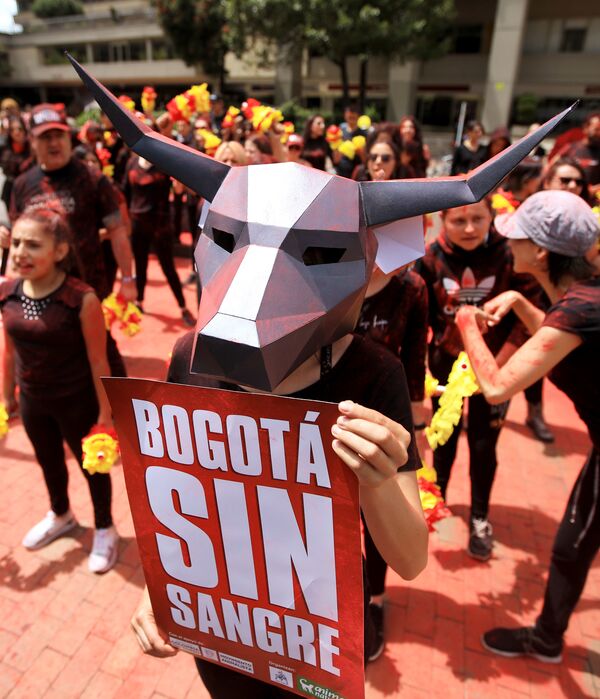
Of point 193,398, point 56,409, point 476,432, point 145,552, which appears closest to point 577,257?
point 476,432

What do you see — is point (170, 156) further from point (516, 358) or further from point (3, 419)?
point (3, 419)

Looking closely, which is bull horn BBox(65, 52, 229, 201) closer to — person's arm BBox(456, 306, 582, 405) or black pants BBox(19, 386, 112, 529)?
person's arm BBox(456, 306, 582, 405)

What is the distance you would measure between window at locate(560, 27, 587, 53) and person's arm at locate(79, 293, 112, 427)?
31155 mm

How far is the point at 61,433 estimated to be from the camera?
9.63ft

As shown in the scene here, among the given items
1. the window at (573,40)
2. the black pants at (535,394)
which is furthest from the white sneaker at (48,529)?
the window at (573,40)

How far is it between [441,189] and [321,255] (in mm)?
283

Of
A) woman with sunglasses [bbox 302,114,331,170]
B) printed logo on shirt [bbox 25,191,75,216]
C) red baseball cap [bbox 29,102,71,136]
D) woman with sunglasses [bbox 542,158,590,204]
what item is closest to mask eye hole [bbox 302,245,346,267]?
printed logo on shirt [bbox 25,191,75,216]

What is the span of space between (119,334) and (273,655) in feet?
17.1

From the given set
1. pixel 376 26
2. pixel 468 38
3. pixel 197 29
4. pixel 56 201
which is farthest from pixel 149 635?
pixel 468 38

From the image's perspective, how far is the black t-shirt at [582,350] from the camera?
1.86 metres

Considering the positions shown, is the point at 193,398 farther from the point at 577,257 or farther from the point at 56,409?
the point at 56,409

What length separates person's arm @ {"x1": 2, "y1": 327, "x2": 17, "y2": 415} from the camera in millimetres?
2807

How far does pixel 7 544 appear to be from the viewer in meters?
3.13

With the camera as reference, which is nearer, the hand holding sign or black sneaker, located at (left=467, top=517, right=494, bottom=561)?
the hand holding sign
